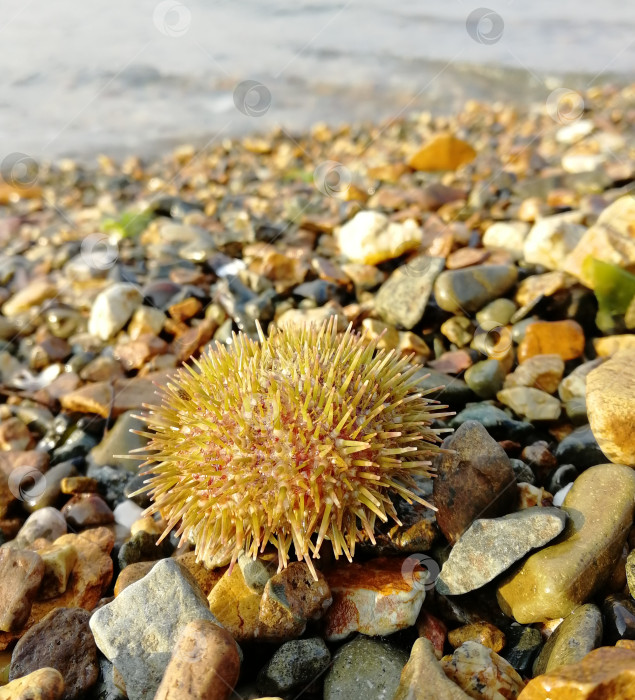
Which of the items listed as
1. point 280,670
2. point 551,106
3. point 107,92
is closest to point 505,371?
point 280,670

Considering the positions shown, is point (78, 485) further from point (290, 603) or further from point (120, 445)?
point (290, 603)

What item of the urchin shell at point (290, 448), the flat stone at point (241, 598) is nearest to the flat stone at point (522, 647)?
the urchin shell at point (290, 448)

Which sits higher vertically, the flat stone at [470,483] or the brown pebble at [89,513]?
the flat stone at [470,483]

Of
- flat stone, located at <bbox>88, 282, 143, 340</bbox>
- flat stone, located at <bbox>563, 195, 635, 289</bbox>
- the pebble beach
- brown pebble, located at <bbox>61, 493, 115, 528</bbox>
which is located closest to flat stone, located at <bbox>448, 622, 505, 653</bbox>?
the pebble beach

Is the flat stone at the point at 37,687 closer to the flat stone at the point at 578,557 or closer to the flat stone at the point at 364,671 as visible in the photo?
the flat stone at the point at 364,671

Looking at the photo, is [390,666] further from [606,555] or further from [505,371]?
[505,371]

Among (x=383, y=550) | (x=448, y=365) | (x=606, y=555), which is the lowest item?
(x=383, y=550)

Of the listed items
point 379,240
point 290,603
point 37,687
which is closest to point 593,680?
point 290,603
